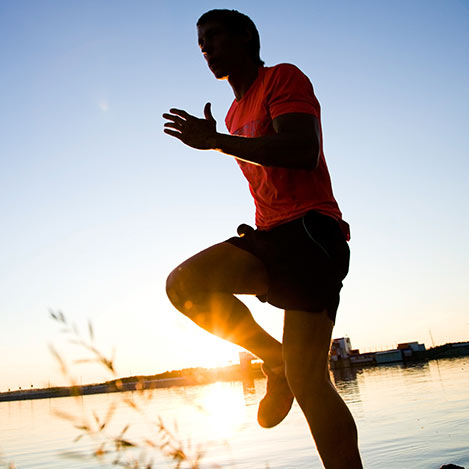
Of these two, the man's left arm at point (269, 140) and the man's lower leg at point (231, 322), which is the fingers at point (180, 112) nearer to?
the man's left arm at point (269, 140)

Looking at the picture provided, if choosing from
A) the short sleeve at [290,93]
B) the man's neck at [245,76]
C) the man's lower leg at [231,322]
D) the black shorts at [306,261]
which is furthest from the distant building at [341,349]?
the short sleeve at [290,93]

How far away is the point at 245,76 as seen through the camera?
2428mm

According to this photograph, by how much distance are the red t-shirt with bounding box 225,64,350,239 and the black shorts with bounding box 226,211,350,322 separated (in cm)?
7

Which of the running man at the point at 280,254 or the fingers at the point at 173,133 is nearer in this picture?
the running man at the point at 280,254

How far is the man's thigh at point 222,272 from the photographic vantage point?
2.04 m

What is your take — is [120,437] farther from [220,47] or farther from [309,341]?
[220,47]

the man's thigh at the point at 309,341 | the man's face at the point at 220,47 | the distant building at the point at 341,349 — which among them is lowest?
the distant building at the point at 341,349

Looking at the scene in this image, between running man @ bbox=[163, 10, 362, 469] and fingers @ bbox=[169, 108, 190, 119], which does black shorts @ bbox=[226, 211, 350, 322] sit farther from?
fingers @ bbox=[169, 108, 190, 119]

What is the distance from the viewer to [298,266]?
1960 mm

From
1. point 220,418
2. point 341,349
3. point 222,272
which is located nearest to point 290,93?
point 222,272

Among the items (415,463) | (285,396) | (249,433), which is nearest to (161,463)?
(249,433)

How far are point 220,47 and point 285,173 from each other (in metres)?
0.76

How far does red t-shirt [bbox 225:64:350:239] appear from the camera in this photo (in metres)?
2.04

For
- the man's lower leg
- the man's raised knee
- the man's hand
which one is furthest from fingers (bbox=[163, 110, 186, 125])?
the man's raised knee
